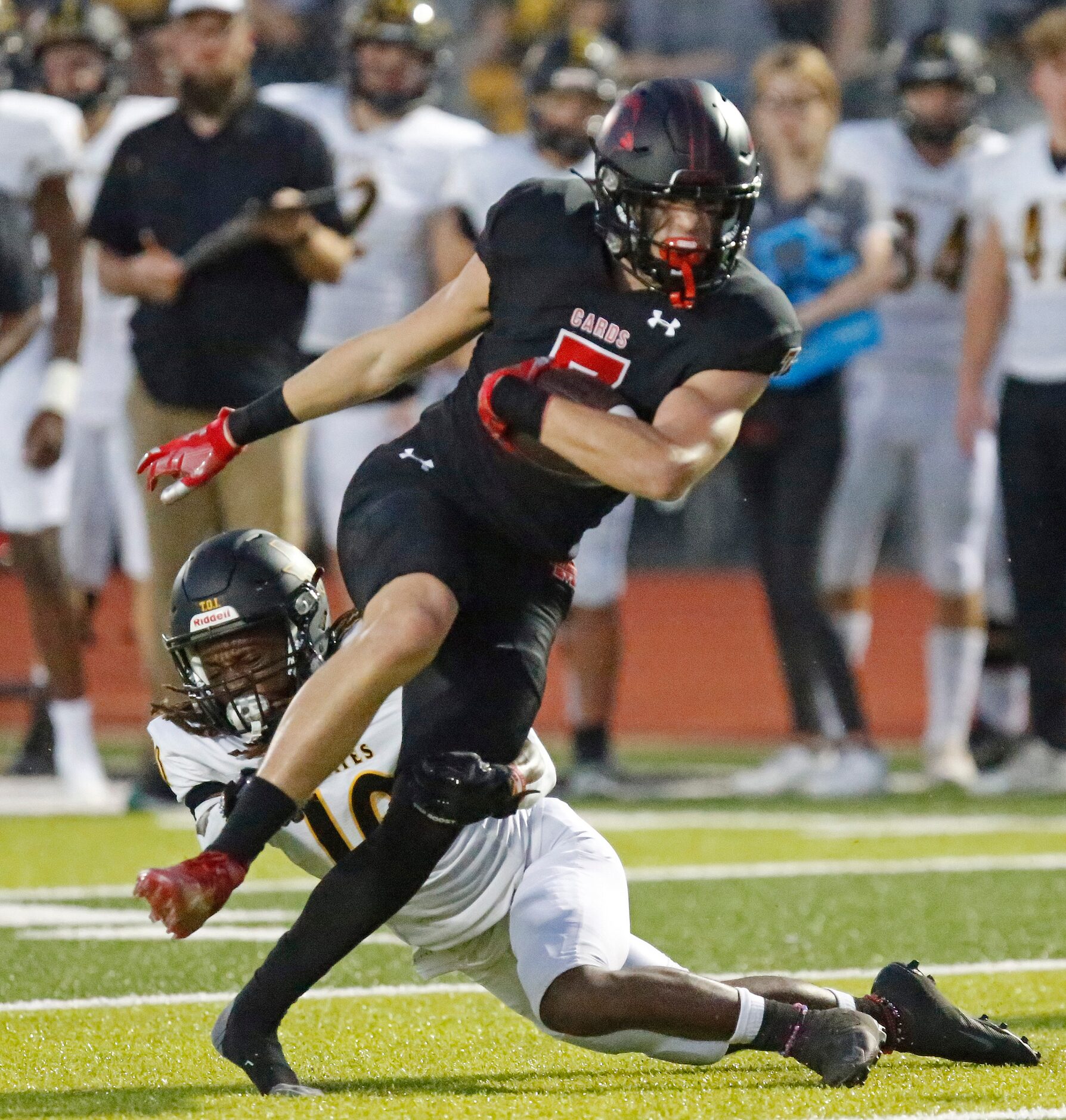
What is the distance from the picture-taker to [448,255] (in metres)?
6.70

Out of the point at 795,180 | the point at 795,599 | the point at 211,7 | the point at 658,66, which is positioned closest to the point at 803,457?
the point at 795,599

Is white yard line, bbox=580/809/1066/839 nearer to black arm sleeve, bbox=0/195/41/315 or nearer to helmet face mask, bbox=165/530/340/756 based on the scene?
black arm sleeve, bbox=0/195/41/315

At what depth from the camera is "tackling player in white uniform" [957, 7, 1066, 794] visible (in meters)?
6.72

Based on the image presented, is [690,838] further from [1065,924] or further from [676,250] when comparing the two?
[676,250]

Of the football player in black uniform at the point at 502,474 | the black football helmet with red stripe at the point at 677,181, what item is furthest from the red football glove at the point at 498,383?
the black football helmet with red stripe at the point at 677,181

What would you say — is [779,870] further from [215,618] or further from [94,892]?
[215,618]

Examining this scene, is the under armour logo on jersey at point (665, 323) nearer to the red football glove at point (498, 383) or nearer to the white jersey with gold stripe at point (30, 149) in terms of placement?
the red football glove at point (498, 383)

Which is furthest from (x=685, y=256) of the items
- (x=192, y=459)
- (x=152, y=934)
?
(x=152, y=934)

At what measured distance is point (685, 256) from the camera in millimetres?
3178

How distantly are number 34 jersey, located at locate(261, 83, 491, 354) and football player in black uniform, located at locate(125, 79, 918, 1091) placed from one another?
3464 millimetres

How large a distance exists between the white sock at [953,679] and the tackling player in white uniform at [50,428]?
8.57 ft

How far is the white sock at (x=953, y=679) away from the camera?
7.11 m

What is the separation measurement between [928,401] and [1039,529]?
666 millimetres

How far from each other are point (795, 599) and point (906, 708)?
297cm
